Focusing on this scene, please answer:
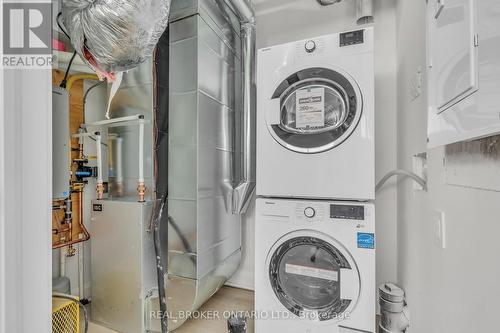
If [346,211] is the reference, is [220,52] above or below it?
above

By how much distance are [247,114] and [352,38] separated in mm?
871

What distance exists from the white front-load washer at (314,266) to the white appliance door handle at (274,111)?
1.66 feet

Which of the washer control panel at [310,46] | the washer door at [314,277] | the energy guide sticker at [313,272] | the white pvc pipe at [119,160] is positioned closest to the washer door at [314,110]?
the washer control panel at [310,46]

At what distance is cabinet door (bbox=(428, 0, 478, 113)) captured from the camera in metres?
0.62

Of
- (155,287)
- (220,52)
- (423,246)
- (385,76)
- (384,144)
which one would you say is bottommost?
(155,287)

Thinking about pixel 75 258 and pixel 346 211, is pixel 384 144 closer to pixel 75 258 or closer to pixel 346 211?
pixel 346 211

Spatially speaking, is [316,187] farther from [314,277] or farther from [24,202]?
[24,202]

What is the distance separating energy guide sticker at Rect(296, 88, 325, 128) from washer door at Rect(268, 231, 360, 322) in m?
0.66

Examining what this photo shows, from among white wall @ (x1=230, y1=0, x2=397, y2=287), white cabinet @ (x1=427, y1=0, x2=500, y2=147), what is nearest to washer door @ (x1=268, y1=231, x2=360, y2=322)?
white wall @ (x1=230, y1=0, x2=397, y2=287)

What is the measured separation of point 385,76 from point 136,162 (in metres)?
2.02

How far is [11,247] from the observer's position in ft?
1.04

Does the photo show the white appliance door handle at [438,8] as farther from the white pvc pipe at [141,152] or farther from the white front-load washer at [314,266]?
the white pvc pipe at [141,152]

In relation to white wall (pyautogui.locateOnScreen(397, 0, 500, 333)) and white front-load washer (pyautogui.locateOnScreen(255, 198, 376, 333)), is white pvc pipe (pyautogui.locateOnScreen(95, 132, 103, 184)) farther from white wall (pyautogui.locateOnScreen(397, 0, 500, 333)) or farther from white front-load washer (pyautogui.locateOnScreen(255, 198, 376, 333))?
white wall (pyautogui.locateOnScreen(397, 0, 500, 333))

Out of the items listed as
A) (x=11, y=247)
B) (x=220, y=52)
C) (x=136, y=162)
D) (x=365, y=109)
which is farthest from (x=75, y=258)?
(x=365, y=109)
